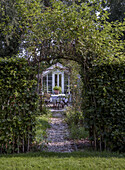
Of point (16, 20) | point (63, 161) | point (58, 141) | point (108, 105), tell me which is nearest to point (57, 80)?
point (16, 20)

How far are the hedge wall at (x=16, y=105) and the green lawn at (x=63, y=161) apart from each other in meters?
0.36

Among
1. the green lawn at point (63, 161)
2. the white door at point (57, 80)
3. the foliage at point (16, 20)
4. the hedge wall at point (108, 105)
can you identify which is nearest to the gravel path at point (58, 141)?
the green lawn at point (63, 161)

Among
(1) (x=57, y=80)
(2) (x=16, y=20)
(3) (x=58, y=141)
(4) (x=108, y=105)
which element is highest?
(2) (x=16, y=20)

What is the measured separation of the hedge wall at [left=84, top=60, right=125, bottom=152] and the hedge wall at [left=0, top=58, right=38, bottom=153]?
1.38 meters

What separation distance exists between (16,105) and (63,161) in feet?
4.97

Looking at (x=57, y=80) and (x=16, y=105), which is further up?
(x=57, y=80)

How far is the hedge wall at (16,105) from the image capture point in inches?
144

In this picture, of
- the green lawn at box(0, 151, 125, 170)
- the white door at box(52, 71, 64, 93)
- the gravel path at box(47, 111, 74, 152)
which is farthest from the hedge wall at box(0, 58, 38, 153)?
the white door at box(52, 71, 64, 93)

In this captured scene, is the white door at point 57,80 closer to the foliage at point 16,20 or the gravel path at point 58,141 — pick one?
the foliage at point 16,20

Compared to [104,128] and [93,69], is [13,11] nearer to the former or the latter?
[93,69]

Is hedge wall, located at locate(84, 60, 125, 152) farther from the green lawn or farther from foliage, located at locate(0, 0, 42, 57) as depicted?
foliage, located at locate(0, 0, 42, 57)

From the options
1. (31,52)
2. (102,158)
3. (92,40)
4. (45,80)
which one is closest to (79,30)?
(92,40)

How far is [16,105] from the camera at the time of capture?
3.71 metres

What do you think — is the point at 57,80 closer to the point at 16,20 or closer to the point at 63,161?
the point at 16,20
